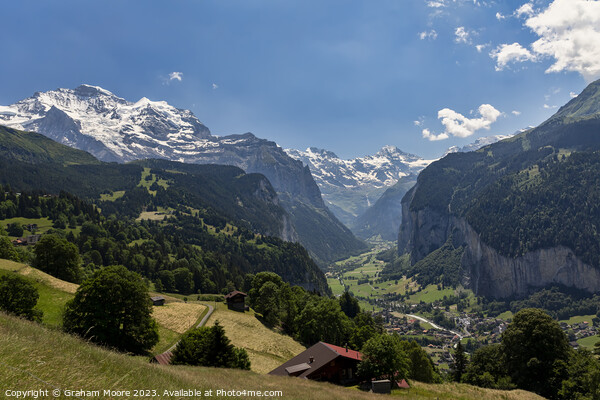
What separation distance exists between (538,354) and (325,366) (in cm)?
4201

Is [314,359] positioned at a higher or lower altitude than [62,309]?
lower

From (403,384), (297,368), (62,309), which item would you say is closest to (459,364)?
(403,384)

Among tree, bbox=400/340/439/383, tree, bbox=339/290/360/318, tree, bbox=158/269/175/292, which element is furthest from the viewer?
tree, bbox=158/269/175/292

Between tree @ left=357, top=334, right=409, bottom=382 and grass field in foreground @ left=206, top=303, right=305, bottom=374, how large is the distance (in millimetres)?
→ 17607

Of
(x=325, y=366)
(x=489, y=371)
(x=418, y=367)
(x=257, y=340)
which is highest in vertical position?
(x=325, y=366)

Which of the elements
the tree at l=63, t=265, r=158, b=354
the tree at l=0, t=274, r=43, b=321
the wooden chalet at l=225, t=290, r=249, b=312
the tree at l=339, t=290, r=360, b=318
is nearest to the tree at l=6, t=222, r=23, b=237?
the wooden chalet at l=225, t=290, r=249, b=312

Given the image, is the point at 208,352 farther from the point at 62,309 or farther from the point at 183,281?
the point at 183,281

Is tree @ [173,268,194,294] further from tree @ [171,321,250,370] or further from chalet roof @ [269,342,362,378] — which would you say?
tree @ [171,321,250,370]

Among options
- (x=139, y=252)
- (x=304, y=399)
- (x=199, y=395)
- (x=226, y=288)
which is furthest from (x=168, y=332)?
(x=139, y=252)

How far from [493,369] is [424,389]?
37.3 meters

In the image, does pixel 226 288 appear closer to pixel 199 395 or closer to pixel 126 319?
pixel 126 319

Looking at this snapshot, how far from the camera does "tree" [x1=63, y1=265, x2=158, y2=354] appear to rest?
48.9 metres

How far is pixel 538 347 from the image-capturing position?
6169 centimetres

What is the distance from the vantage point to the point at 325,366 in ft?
167
